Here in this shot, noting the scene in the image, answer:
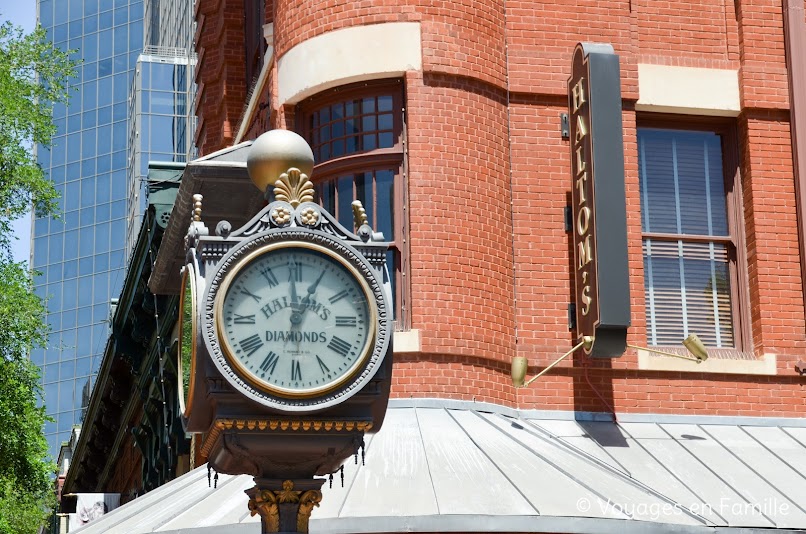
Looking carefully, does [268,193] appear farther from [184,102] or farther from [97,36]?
[97,36]

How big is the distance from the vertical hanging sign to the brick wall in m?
0.53

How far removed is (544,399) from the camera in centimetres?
1495

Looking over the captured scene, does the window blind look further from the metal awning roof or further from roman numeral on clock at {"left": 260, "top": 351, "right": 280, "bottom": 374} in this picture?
roman numeral on clock at {"left": 260, "top": 351, "right": 280, "bottom": 374}

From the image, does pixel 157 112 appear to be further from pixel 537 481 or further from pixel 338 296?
pixel 338 296

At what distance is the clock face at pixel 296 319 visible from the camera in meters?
7.20

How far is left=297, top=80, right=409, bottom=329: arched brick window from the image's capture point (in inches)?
592

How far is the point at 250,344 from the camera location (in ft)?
23.7

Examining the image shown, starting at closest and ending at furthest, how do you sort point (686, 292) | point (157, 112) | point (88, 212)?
1. point (686, 292)
2. point (157, 112)
3. point (88, 212)

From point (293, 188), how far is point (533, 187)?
8.01 m

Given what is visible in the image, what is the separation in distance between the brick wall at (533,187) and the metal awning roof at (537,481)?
0.30 m

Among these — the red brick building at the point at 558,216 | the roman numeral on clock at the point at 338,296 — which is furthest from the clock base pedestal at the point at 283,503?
the red brick building at the point at 558,216

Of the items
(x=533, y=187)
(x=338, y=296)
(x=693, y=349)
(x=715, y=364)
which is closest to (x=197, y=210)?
(x=338, y=296)

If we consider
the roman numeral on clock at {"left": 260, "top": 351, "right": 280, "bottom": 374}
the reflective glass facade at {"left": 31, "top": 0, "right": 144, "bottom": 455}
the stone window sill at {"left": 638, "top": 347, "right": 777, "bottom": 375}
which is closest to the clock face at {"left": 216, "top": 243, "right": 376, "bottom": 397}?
the roman numeral on clock at {"left": 260, "top": 351, "right": 280, "bottom": 374}

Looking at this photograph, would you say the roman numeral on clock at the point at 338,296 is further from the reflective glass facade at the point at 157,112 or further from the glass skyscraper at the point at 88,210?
the glass skyscraper at the point at 88,210
